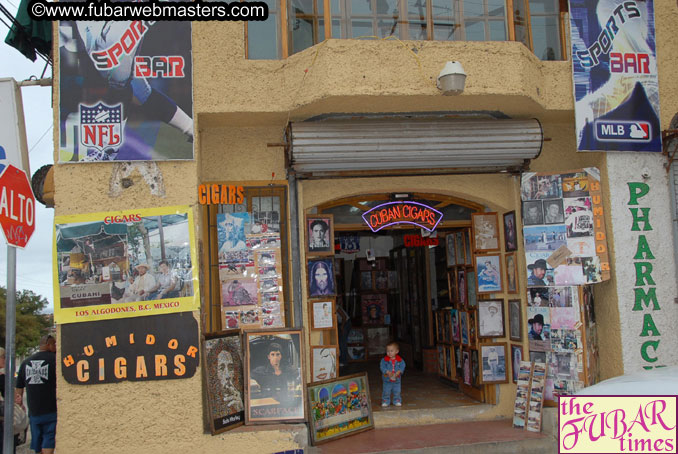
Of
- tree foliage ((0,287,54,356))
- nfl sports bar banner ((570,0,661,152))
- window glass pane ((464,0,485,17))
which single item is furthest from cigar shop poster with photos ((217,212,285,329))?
tree foliage ((0,287,54,356))

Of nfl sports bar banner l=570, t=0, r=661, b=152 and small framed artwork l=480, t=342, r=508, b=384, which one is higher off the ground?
nfl sports bar banner l=570, t=0, r=661, b=152

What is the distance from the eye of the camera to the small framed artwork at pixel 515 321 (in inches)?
351

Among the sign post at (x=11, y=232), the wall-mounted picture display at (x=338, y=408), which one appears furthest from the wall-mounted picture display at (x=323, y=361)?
the sign post at (x=11, y=232)

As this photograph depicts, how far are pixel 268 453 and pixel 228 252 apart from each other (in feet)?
8.83

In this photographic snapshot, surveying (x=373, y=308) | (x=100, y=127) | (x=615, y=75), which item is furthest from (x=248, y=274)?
(x=373, y=308)

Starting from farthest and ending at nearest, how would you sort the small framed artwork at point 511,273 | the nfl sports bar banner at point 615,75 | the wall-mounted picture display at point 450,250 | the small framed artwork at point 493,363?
the wall-mounted picture display at point 450,250
the small framed artwork at point 493,363
the small framed artwork at point 511,273
the nfl sports bar banner at point 615,75

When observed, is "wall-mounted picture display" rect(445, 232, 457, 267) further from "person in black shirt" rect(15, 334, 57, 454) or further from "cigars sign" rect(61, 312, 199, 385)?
"person in black shirt" rect(15, 334, 57, 454)

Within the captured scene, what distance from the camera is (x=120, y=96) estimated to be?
304 inches

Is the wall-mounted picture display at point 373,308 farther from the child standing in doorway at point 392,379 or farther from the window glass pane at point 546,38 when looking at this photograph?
the window glass pane at point 546,38

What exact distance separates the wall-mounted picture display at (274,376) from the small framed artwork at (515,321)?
10.5 feet

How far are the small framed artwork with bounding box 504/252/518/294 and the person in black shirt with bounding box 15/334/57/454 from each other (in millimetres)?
6281

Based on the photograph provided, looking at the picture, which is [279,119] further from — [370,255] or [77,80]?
[370,255]

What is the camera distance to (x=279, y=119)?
332 inches

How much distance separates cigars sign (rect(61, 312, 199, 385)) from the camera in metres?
7.34
